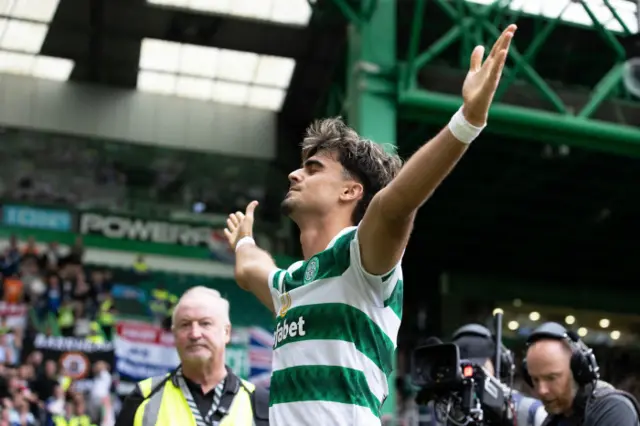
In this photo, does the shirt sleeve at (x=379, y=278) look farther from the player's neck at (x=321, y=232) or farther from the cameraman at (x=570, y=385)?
the cameraman at (x=570, y=385)

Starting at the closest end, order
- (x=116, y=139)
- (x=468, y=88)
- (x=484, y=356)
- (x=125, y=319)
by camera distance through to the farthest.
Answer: (x=468, y=88) < (x=484, y=356) < (x=125, y=319) < (x=116, y=139)

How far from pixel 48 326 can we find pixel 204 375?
1350 cm

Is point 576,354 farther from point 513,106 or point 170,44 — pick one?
point 170,44

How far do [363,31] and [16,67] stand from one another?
30.9 ft

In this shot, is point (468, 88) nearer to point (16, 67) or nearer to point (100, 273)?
point (100, 273)

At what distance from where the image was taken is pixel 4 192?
774 inches

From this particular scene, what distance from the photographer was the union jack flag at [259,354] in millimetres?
18359

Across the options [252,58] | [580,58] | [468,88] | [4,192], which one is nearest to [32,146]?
[4,192]

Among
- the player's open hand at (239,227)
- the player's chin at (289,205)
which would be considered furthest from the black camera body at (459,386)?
the player's chin at (289,205)

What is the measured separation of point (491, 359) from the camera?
498cm

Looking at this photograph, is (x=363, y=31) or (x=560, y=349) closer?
(x=560, y=349)

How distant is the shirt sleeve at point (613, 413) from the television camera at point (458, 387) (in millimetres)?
593

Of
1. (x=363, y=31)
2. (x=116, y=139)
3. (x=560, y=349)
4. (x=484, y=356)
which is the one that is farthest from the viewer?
(x=116, y=139)

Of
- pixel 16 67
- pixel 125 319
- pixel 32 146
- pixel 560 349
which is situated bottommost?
pixel 560 349
